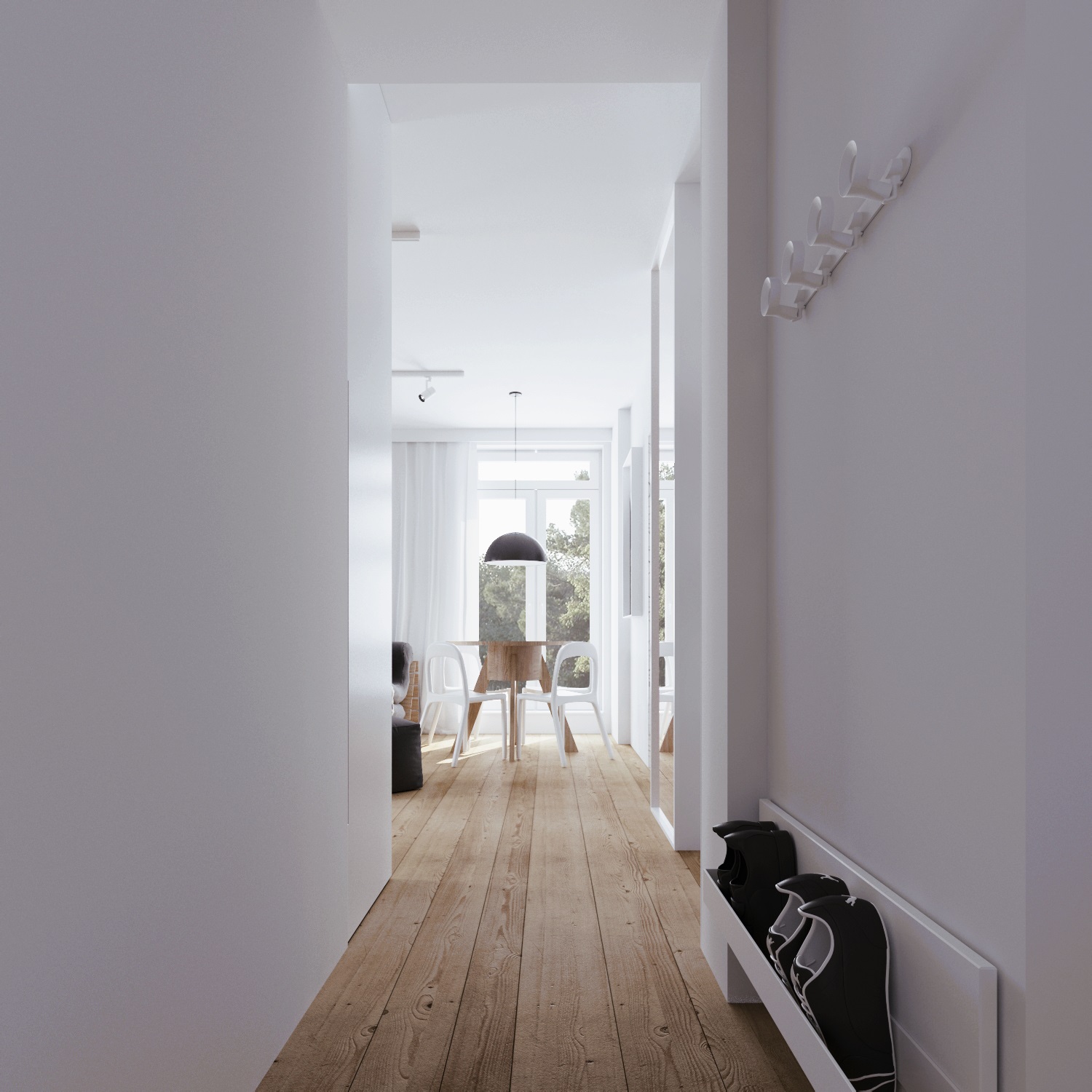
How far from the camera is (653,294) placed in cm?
446

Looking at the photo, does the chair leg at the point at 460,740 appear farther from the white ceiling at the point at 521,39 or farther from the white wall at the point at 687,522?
the white ceiling at the point at 521,39

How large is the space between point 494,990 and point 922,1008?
1405 millimetres

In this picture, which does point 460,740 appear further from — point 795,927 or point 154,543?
point 154,543

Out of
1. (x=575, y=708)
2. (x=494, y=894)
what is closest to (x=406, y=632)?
(x=575, y=708)

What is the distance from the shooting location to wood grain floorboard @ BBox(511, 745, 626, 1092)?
188cm

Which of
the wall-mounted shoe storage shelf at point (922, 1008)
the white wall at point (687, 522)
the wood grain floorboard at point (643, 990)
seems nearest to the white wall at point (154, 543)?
the wood grain floorboard at point (643, 990)

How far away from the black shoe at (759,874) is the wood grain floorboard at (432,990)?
749mm

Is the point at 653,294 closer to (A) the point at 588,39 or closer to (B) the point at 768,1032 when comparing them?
(A) the point at 588,39

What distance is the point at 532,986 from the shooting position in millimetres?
2340

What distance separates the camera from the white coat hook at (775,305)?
182 centimetres

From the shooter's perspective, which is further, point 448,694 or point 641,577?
point 448,694

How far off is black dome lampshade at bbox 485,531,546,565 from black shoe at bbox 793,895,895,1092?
546 cm

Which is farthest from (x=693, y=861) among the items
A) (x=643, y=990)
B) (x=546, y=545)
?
(x=546, y=545)

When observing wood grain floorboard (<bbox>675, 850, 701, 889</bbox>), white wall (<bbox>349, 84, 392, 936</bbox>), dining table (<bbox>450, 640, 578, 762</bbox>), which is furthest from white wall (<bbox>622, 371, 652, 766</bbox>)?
white wall (<bbox>349, 84, 392, 936</bbox>)
